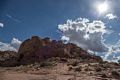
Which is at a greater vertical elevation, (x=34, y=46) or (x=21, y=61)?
(x=34, y=46)

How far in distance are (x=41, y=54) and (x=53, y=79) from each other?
3421 cm

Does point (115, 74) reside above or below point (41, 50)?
below

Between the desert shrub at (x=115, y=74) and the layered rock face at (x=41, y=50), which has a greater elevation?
the layered rock face at (x=41, y=50)

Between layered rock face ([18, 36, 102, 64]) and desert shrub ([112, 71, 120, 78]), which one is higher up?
layered rock face ([18, 36, 102, 64])

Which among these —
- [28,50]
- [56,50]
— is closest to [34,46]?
[28,50]

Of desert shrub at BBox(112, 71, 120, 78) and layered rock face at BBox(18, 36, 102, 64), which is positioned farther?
layered rock face at BBox(18, 36, 102, 64)

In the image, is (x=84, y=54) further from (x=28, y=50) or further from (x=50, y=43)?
(x=28, y=50)

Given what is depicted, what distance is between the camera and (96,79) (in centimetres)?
2414

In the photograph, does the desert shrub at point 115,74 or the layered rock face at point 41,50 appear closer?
the desert shrub at point 115,74

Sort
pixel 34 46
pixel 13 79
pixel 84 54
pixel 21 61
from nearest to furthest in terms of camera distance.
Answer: pixel 13 79 → pixel 21 61 → pixel 34 46 → pixel 84 54

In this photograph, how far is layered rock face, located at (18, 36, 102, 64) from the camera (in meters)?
57.1

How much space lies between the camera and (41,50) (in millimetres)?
58344

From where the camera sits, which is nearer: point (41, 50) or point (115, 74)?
point (115, 74)

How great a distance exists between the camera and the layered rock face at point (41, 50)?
57134 millimetres
